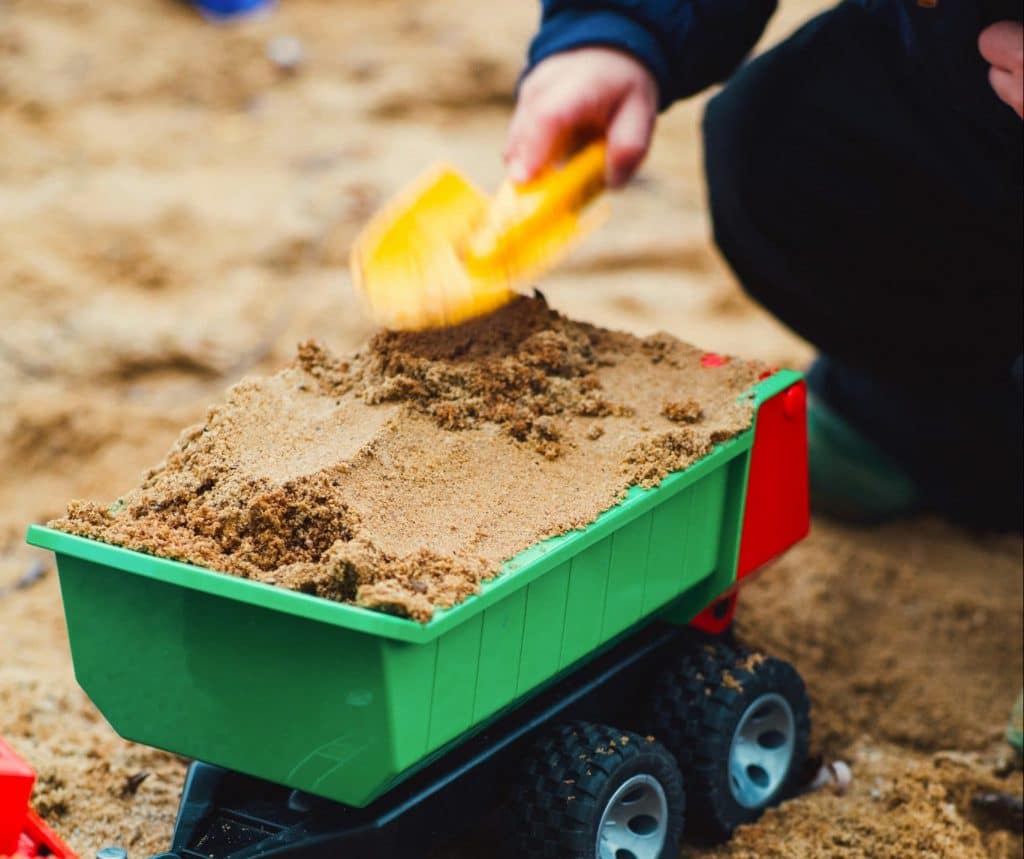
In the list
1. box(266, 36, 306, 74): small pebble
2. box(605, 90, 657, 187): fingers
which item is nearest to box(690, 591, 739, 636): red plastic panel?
box(605, 90, 657, 187): fingers

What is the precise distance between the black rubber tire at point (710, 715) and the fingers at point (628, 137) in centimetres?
62

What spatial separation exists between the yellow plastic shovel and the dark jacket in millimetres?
268

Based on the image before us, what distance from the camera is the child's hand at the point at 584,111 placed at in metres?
1.64

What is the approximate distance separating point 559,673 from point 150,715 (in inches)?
14.5

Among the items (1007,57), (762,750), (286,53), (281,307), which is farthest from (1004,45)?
(286,53)

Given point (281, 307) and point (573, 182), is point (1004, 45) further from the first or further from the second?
point (281, 307)

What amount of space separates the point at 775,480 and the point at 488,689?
46cm

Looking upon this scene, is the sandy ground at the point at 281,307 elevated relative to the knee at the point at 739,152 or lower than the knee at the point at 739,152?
lower

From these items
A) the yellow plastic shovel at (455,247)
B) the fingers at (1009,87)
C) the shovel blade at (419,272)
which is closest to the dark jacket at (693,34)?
the fingers at (1009,87)

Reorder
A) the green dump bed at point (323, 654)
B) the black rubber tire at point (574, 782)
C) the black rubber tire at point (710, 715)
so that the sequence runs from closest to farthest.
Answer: the green dump bed at point (323, 654), the black rubber tire at point (574, 782), the black rubber tire at point (710, 715)

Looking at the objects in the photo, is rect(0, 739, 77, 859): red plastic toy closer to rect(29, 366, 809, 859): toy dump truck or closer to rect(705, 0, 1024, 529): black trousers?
rect(29, 366, 809, 859): toy dump truck

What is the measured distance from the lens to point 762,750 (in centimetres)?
140

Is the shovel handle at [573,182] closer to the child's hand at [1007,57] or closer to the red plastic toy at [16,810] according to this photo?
the child's hand at [1007,57]

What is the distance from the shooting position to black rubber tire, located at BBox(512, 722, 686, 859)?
114cm
